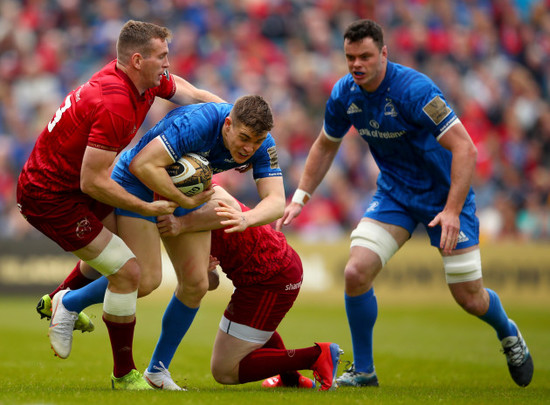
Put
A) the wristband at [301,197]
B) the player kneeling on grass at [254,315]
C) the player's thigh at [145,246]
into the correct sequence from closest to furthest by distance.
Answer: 1. the player's thigh at [145,246]
2. the player kneeling on grass at [254,315]
3. the wristband at [301,197]

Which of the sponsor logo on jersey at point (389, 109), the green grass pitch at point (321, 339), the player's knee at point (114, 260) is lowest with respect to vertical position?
the green grass pitch at point (321, 339)

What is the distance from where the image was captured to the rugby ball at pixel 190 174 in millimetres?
5836

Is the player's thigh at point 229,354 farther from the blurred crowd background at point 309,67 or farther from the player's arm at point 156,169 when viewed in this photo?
the blurred crowd background at point 309,67

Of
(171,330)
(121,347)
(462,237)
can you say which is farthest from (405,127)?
(121,347)

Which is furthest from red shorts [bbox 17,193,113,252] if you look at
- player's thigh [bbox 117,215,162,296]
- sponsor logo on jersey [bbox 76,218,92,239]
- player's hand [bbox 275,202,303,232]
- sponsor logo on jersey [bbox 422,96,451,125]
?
sponsor logo on jersey [bbox 422,96,451,125]

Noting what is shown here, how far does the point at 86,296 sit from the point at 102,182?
3.90ft

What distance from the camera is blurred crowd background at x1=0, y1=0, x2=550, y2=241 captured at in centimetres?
1541

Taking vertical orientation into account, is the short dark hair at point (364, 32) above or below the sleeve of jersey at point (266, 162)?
above

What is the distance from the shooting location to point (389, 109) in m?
6.77

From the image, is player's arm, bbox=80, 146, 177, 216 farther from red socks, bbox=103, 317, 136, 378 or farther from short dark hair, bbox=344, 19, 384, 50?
short dark hair, bbox=344, 19, 384, 50

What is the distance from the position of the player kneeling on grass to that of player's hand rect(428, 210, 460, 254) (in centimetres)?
115

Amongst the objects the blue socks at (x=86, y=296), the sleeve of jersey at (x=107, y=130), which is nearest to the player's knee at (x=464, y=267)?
the blue socks at (x=86, y=296)

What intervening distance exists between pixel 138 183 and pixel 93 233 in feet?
1.67

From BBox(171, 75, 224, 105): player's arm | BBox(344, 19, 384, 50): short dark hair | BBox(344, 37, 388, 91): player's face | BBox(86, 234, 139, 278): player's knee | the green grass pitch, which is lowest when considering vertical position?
the green grass pitch
